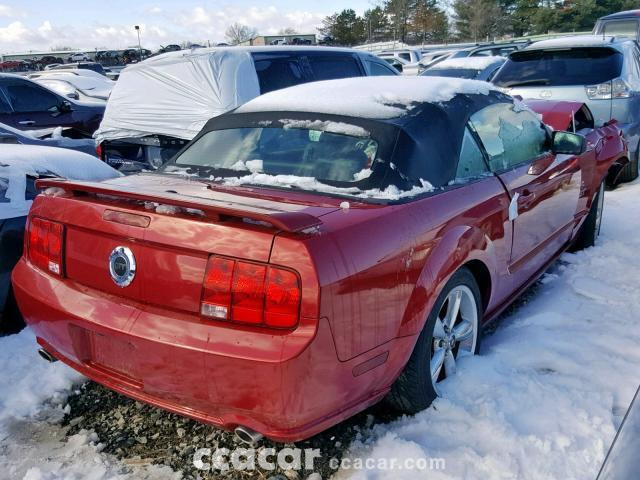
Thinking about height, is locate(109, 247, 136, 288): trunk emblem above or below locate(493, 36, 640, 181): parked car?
below

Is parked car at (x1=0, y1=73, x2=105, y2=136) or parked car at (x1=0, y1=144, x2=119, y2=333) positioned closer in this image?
parked car at (x1=0, y1=144, x2=119, y2=333)

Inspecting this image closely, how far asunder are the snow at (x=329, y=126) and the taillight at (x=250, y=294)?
3.75 ft

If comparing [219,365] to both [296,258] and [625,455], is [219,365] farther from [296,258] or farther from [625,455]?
[625,455]

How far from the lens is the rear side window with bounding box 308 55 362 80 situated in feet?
23.9

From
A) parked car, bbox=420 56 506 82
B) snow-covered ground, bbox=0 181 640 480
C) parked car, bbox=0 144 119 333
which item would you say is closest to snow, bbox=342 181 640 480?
snow-covered ground, bbox=0 181 640 480

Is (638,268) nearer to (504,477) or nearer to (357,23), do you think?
(504,477)

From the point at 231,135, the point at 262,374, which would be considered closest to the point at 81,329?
the point at 262,374

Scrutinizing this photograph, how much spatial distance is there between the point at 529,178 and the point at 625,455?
7.39ft

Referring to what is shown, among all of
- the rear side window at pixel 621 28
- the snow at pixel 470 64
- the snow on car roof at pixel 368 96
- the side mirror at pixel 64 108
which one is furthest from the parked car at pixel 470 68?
the snow on car roof at pixel 368 96

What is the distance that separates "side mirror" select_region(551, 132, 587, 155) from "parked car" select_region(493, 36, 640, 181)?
3.69m

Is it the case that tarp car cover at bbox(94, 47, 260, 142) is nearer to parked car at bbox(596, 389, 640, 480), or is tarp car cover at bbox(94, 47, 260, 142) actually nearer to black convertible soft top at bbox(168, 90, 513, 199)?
black convertible soft top at bbox(168, 90, 513, 199)

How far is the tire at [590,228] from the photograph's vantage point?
4.96 metres

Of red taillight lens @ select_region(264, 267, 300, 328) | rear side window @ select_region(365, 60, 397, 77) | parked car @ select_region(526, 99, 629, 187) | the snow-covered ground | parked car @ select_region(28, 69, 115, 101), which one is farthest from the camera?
parked car @ select_region(28, 69, 115, 101)

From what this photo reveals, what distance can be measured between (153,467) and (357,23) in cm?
6465
